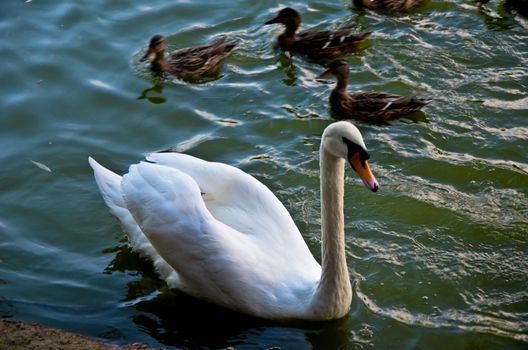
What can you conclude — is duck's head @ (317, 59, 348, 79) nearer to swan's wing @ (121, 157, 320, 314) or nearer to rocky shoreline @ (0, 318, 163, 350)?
swan's wing @ (121, 157, 320, 314)

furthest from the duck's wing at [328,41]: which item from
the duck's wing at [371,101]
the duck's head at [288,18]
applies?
the duck's wing at [371,101]

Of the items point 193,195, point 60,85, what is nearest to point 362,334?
point 193,195

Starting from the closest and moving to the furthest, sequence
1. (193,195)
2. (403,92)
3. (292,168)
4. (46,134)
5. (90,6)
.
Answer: (193,195) → (292,168) → (46,134) → (403,92) → (90,6)

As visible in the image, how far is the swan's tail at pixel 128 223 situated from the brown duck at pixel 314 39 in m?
3.62

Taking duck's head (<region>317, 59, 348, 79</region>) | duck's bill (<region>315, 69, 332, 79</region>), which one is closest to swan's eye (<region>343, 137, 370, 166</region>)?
duck's head (<region>317, 59, 348, 79</region>)

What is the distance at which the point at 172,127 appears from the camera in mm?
9227

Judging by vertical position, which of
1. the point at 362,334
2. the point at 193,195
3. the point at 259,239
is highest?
the point at 193,195

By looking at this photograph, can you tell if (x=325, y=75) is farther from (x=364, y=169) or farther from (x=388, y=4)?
(x=364, y=169)

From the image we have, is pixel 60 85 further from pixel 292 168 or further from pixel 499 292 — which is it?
pixel 499 292

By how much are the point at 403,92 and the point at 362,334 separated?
157 inches

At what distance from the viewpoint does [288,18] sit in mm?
10383

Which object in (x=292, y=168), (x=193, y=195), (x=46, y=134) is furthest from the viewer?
(x=46, y=134)

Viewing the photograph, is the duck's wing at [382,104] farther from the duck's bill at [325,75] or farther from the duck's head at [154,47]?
the duck's head at [154,47]

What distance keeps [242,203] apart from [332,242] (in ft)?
2.93
